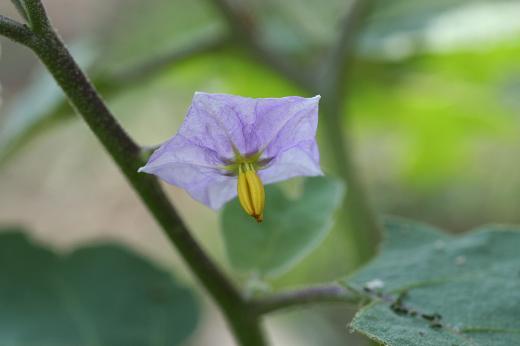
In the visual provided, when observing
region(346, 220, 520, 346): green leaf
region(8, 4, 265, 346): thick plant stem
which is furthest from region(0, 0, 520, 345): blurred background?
region(346, 220, 520, 346): green leaf

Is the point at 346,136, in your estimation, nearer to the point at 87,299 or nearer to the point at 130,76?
the point at 130,76

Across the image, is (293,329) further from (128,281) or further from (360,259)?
(128,281)

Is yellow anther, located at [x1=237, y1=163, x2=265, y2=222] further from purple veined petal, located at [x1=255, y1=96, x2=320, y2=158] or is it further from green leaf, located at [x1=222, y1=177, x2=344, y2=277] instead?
green leaf, located at [x1=222, y1=177, x2=344, y2=277]

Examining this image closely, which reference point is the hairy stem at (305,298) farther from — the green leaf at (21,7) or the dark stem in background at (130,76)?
the dark stem in background at (130,76)

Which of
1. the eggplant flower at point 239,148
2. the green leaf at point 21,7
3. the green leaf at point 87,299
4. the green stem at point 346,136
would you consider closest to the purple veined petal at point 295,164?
the eggplant flower at point 239,148

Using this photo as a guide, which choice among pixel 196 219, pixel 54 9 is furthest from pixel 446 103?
pixel 54 9

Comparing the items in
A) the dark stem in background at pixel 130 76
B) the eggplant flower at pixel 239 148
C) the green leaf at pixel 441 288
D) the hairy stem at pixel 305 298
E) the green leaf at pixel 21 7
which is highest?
the green leaf at pixel 21 7
